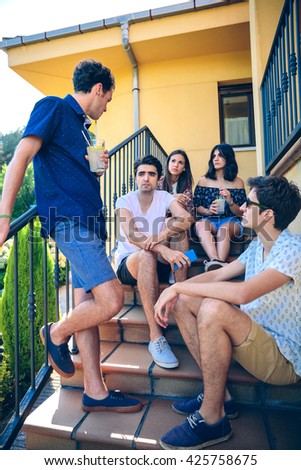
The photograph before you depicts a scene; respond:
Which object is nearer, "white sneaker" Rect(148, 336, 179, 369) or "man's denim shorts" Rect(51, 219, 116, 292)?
"man's denim shorts" Rect(51, 219, 116, 292)

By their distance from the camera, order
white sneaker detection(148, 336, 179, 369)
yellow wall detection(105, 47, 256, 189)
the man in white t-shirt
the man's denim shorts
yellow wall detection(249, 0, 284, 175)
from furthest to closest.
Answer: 1. yellow wall detection(105, 47, 256, 189)
2. yellow wall detection(249, 0, 284, 175)
3. the man in white t-shirt
4. white sneaker detection(148, 336, 179, 369)
5. the man's denim shorts

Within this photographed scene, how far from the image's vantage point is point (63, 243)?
157 centimetres

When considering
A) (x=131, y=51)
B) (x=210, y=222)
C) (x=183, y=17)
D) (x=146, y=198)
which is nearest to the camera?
(x=146, y=198)

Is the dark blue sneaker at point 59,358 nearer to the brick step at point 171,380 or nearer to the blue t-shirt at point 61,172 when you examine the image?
the brick step at point 171,380

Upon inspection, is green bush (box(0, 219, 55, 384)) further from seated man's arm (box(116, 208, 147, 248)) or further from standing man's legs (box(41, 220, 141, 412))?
standing man's legs (box(41, 220, 141, 412))

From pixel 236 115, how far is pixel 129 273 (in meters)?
4.32

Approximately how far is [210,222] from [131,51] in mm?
3709

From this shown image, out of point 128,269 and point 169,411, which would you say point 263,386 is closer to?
point 169,411

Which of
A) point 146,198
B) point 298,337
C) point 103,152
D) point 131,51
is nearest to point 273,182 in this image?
point 298,337

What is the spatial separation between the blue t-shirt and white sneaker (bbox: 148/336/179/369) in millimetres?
869

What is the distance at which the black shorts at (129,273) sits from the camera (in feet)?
8.00

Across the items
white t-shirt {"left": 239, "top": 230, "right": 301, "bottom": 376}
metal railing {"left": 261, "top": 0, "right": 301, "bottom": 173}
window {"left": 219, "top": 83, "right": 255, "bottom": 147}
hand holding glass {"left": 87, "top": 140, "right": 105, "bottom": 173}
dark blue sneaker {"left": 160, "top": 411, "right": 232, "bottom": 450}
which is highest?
window {"left": 219, "top": 83, "right": 255, "bottom": 147}

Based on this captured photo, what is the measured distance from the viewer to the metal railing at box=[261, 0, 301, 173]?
2303mm

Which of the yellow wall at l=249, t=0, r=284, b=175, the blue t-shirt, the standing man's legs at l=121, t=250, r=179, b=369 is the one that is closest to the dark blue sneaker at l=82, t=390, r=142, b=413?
the standing man's legs at l=121, t=250, r=179, b=369
